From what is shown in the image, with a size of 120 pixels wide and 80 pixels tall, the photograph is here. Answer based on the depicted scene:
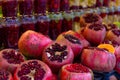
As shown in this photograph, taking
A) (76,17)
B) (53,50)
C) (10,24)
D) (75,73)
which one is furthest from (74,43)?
(76,17)

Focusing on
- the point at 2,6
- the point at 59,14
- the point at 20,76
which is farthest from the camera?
the point at 59,14

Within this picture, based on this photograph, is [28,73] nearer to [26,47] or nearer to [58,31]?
[26,47]

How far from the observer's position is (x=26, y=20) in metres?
2.82

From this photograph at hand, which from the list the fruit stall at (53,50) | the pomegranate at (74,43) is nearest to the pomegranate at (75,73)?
the fruit stall at (53,50)

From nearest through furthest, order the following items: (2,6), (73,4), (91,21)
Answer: (91,21), (2,6), (73,4)

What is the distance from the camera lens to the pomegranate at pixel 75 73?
51.5 inches

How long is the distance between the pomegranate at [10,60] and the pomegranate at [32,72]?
0.24ft

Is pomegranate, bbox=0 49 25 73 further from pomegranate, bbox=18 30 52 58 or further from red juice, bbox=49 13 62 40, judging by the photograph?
red juice, bbox=49 13 62 40

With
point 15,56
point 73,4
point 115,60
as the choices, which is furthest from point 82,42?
point 73,4

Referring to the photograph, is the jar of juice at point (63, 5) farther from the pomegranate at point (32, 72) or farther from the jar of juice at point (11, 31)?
the pomegranate at point (32, 72)

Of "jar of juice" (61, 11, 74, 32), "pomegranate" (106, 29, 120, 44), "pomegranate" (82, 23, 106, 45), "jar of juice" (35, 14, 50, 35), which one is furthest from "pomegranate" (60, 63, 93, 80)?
"jar of juice" (61, 11, 74, 32)

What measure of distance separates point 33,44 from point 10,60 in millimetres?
212

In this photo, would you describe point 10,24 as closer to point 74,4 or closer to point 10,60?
point 74,4

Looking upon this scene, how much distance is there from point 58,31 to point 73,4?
43 centimetres
